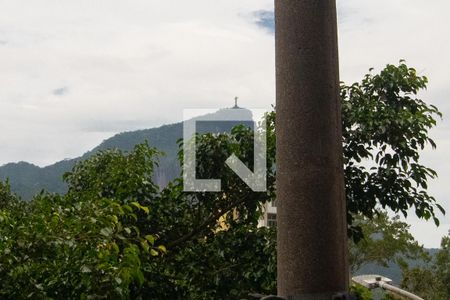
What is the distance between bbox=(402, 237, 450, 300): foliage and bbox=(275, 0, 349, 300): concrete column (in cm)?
3821

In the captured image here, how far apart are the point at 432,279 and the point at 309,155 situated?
39624 millimetres

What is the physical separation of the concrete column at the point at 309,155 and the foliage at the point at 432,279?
3821cm

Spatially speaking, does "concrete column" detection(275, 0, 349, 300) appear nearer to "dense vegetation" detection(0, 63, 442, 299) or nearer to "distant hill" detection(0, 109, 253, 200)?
"dense vegetation" detection(0, 63, 442, 299)

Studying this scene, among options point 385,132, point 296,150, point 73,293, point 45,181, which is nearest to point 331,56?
point 296,150

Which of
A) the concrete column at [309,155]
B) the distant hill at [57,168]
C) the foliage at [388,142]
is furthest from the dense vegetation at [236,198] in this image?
the distant hill at [57,168]

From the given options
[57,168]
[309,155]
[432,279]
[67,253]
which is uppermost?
[57,168]

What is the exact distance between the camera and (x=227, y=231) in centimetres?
894

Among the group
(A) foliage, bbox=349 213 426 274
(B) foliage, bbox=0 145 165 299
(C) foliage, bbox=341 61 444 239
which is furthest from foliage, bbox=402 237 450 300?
(B) foliage, bbox=0 145 165 299

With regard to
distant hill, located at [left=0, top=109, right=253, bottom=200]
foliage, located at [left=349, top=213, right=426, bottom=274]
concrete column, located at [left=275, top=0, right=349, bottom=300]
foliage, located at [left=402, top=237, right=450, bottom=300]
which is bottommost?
foliage, located at [left=402, top=237, right=450, bottom=300]

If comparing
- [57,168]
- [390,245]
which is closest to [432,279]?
[390,245]

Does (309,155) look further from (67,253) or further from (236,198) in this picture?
(236,198)

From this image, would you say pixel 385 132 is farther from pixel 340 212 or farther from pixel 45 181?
pixel 45 181

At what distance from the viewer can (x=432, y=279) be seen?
40.3 meters

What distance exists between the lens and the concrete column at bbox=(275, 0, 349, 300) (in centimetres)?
260
